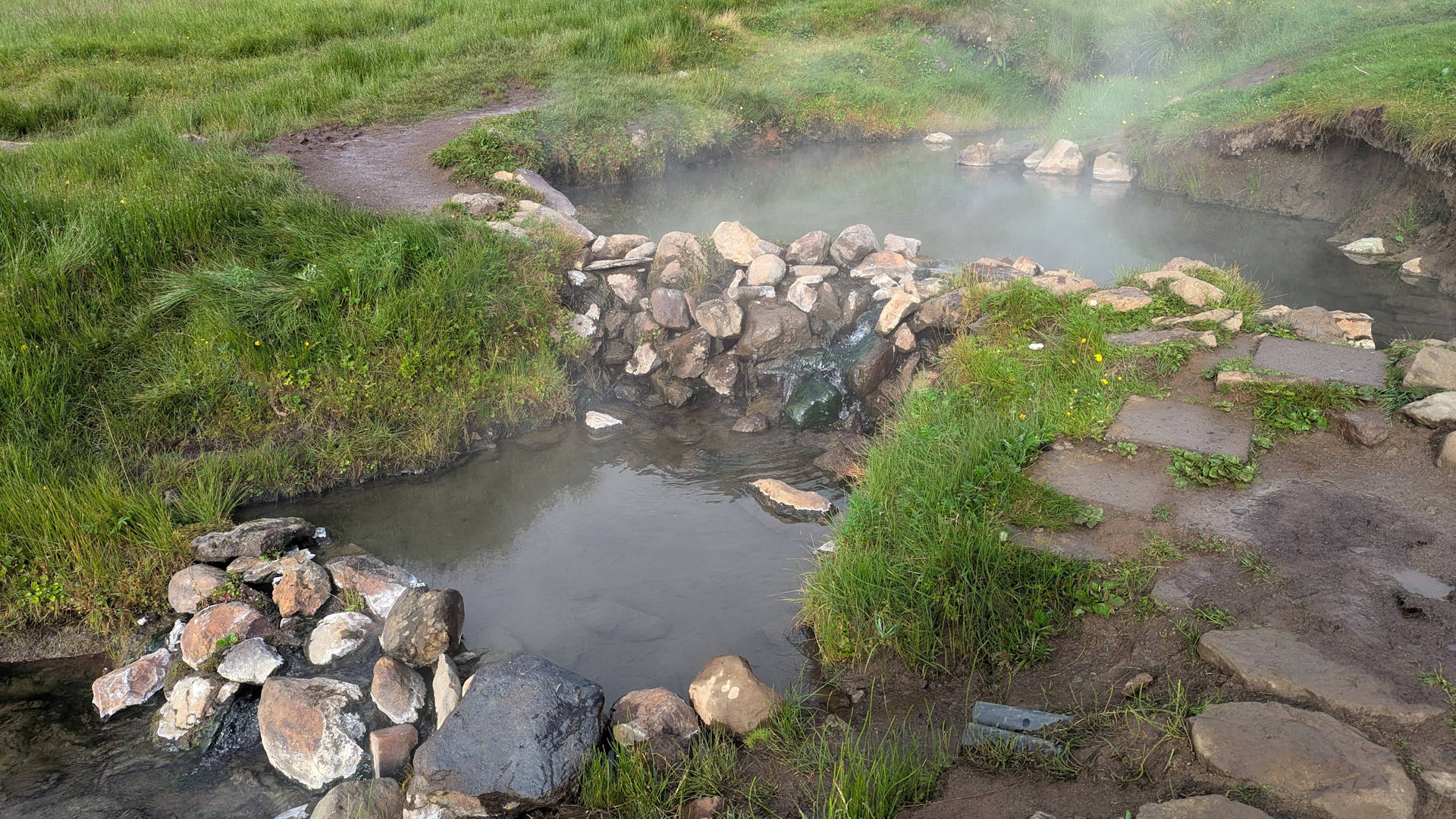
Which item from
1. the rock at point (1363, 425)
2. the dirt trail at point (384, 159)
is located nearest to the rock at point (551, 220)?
the dirt trail at point (384, 159)

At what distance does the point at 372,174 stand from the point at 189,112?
241 centimetres

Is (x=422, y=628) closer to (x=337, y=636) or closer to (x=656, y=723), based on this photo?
(x=337, y=636)

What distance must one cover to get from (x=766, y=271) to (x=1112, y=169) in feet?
21.8

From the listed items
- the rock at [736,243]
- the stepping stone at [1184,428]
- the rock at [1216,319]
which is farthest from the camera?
the rock at [736,243]

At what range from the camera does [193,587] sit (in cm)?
443

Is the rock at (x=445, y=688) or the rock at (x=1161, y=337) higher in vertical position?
the rock at (x=1161, y=337)

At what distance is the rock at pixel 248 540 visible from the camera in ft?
15.3

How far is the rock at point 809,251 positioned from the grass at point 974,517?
87.0 inches

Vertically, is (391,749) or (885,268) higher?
(885,268)

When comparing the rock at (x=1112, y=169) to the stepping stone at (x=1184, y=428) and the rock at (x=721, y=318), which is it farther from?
the stepping stone at (x=1184, y=428)

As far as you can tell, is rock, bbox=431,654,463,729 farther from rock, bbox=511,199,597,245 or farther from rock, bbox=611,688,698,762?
rock, bbox=511,199,597,245

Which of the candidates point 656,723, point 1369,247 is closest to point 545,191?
point 656,723

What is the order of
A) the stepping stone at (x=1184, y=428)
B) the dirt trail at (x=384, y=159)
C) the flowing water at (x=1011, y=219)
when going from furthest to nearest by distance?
the dirt trail at (x=384, y=159), the flowing water at (x=1011, y=219), the stepping stone at (x=1184, y=428)

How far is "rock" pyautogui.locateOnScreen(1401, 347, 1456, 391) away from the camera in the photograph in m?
4.29
